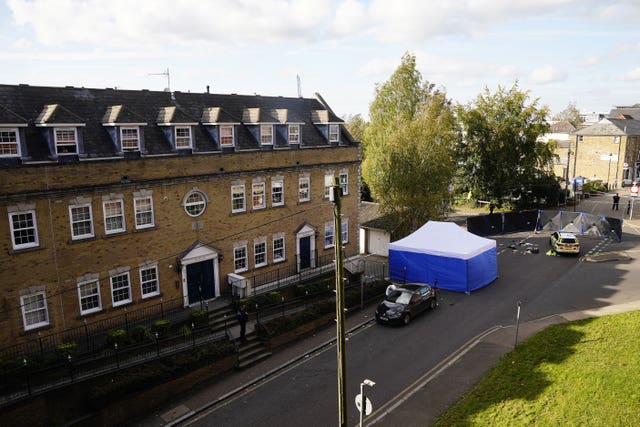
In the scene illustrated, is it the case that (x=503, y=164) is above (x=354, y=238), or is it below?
above

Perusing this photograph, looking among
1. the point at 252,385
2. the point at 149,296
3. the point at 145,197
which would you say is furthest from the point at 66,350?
the point at 145,197

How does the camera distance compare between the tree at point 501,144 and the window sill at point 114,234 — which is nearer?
the window sill at point 114,234

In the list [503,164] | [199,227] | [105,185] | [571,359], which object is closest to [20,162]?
[105,185]

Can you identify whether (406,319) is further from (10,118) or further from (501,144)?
(501,144)

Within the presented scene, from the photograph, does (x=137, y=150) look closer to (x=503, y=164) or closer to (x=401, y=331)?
(x=401, y=331)

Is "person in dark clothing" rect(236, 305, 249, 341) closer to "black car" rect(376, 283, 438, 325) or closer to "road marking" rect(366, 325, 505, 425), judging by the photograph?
"black car" rect(376, 283, 438, 325)

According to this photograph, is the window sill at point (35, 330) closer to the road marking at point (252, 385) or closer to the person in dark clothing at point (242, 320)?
the road marking at point (252, 385)

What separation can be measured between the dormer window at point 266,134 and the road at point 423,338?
10942mm

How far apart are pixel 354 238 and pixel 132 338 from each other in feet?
53.8

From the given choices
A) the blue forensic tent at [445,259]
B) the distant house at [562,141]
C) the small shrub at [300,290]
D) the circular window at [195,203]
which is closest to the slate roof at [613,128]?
the distant house at [562,141]

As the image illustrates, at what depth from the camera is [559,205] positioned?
172 feet

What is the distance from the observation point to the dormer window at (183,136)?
22062mm

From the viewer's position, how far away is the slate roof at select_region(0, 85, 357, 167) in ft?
60.3

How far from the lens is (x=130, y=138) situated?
20.4 m
